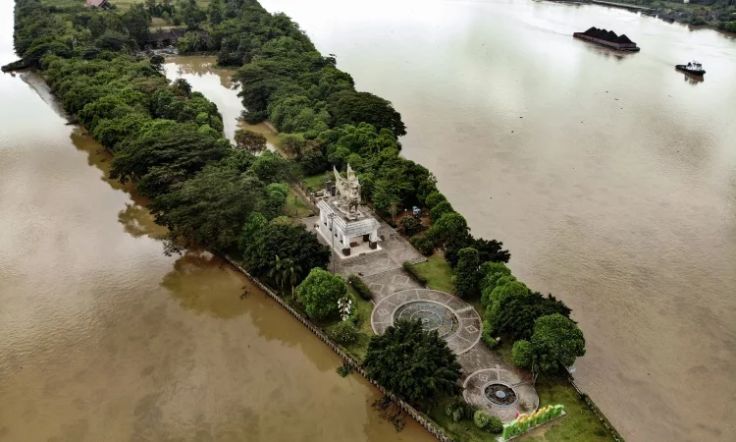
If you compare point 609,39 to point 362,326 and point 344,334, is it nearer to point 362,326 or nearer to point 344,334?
point 362,326

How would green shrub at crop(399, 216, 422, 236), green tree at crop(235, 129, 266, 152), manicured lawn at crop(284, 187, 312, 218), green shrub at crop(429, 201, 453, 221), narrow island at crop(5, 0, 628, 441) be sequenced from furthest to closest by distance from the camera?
green tree at crop(235, 129, 266, 152) < manicured lawn at crop(284, 187, 312, 218) < green shrub at crop(399, 216, 422, 236) < green shrub at crop(429, 201, 453, 221) < narrow island at crop(5, 0, 628, 441)

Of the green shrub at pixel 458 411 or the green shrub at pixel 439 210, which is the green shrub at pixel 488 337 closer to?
the green shrub at pixel 458 411

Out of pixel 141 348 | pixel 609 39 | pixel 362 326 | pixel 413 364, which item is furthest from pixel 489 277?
pixel 609 39

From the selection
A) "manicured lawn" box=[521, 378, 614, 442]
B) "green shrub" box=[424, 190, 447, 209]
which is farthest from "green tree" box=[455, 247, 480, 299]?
"green shrub" box=[424, 190, 447, 209]

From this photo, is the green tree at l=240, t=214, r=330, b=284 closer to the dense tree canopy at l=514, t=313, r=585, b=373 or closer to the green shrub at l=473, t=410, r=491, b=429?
the dense tree canopy at l=514, t=313, r=585, b=373

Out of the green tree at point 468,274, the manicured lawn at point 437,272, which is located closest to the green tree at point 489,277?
the green tree at point 468,274
